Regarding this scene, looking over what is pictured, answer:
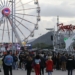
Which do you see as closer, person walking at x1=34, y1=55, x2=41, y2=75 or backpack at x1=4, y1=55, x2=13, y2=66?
backpack at x1=4, y1=55, x2=13, y2=66

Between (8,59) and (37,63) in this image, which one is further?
(37,63)

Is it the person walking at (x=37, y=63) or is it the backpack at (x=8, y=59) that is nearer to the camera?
the backpack at (x=8, y=59)

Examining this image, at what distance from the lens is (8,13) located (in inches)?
1954

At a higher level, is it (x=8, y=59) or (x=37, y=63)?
(x=8, y=59)

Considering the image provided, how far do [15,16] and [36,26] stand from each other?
12.4ft

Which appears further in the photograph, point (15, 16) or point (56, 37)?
point (56, 37)

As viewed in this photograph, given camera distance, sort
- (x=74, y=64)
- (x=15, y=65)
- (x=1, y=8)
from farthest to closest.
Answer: (x=1, y=8)
(x=15, y=65)
(x=74, y=64)

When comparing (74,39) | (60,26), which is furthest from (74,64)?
(60,26)

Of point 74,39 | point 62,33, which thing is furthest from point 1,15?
point 62,33

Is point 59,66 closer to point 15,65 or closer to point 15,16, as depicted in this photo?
point 15,65

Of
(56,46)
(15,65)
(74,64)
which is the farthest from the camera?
(56,46)

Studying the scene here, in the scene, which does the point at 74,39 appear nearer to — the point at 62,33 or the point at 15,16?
the point at 15,16

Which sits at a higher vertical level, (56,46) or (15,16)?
(15,16)

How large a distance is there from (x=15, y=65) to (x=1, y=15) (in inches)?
639
